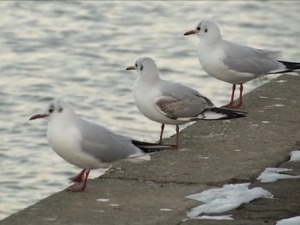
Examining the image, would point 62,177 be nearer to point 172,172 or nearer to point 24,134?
point 24,134

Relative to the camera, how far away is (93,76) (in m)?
15.0

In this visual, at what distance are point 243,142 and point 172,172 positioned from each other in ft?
2.86

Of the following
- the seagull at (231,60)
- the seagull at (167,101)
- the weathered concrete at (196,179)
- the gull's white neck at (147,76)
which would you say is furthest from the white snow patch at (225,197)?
the seagull at (231,60)

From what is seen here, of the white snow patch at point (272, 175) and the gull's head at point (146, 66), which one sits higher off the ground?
the gull's head at point (146, 66)

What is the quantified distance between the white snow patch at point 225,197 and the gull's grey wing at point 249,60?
2576mm

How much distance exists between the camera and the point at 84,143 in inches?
298

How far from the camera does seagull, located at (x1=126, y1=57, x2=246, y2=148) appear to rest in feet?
28.5

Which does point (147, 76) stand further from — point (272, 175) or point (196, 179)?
point (272, 175)

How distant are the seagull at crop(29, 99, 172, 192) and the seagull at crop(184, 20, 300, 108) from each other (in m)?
2.26

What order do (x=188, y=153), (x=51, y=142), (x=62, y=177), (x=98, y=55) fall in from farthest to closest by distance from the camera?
(x=98, y=55) < (x=62, y=177) < (x=188, y=153) < (x=51, y=142)

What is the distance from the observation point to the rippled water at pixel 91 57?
463 inches

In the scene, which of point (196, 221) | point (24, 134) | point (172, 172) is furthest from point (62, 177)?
point (196, 221)

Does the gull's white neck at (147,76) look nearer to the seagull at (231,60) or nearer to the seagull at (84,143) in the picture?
the seagull at (84,143)

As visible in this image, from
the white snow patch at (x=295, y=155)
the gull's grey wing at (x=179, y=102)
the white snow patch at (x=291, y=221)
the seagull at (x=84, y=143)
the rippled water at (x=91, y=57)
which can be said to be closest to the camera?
the white snow patch at (x=291, y=221)
